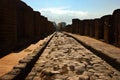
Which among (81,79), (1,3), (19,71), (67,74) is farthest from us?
(1,3)

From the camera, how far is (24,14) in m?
17.5

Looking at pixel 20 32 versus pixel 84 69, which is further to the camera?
pixel 20 32

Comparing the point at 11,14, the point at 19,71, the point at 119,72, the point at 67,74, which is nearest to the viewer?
the point at 19,71

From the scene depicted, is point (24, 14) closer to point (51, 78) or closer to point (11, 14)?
point (11, 14)

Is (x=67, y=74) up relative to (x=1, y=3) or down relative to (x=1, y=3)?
down

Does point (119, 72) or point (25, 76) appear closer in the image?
point (25, 76)

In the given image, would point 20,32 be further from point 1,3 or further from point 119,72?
point 119,72

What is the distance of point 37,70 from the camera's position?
7008 mm

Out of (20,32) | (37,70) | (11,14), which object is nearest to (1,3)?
(11,14)

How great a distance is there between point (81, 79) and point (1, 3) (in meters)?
5.32

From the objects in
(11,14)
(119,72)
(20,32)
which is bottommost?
(119,72)

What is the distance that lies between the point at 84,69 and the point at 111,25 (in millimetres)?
8549

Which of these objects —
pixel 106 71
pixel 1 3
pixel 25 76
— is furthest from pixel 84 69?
pixel 1 3

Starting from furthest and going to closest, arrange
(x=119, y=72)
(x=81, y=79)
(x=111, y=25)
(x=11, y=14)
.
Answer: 1. (x=111, y=25)
2. (x=11, y=14)
3. (x=119, y=72)
4. (x=81, y=79)
